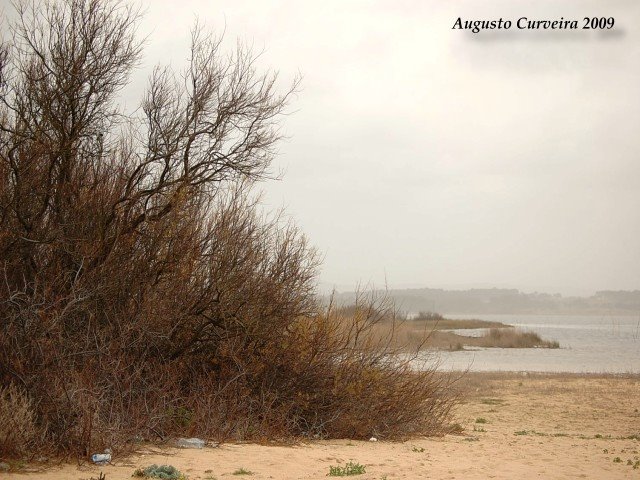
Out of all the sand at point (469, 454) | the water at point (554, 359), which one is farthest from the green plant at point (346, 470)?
the water at point (554, 359)

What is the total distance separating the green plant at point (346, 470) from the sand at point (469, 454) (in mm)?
132

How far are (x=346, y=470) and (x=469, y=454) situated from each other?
3708mm

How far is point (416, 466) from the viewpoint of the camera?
36.5 ft

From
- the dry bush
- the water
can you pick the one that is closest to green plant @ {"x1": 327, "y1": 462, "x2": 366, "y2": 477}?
the dry bush

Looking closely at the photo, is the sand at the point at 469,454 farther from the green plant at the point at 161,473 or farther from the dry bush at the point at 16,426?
the dry bush at the point at 16,426

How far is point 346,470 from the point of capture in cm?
1009

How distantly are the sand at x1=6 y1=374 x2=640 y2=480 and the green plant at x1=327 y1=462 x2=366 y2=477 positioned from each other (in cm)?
13

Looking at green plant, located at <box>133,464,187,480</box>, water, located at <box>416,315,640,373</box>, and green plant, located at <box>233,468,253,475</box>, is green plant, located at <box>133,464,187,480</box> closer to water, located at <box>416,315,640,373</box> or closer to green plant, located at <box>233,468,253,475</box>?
green plant, located at <box>233,468,253,475</box>

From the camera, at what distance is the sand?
989 centimetres

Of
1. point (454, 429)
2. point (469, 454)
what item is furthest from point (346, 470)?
point (454, 429)

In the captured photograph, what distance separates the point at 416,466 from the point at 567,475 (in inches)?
95.3

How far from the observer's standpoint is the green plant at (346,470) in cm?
984

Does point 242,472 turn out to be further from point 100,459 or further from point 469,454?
point 469,454

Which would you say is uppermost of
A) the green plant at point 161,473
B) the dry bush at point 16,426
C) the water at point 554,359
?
the dry bush at point 16,426
